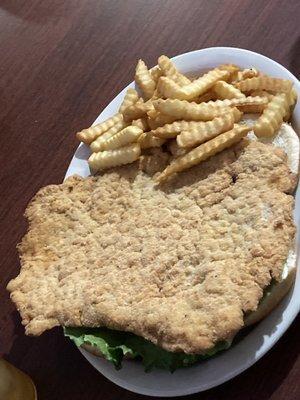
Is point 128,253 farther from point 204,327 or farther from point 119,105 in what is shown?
point 119,105

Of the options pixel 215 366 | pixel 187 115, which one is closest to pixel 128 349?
pixel 215 366

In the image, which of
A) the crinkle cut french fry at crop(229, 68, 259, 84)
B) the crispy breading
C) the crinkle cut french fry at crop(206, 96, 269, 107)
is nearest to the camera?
the crispy breading

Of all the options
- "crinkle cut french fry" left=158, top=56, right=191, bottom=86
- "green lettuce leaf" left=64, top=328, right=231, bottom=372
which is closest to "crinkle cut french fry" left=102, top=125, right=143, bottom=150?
"crinkle cut french fry" left=158, top=56, right=191, bottom=86

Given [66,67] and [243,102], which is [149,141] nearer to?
[243,102]

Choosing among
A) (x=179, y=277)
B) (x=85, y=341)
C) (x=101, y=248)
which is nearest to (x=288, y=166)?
(x=179, y=277)

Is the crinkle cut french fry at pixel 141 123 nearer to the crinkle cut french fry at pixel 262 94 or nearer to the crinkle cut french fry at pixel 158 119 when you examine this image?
the crinkle cut french fry at pixel 158 119

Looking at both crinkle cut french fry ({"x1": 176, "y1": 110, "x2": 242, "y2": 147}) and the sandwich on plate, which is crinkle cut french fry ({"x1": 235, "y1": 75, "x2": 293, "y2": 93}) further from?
crinkle cut french fry ({"x1": 176, "y1": 110, "x2": 242, "y2": 147})
